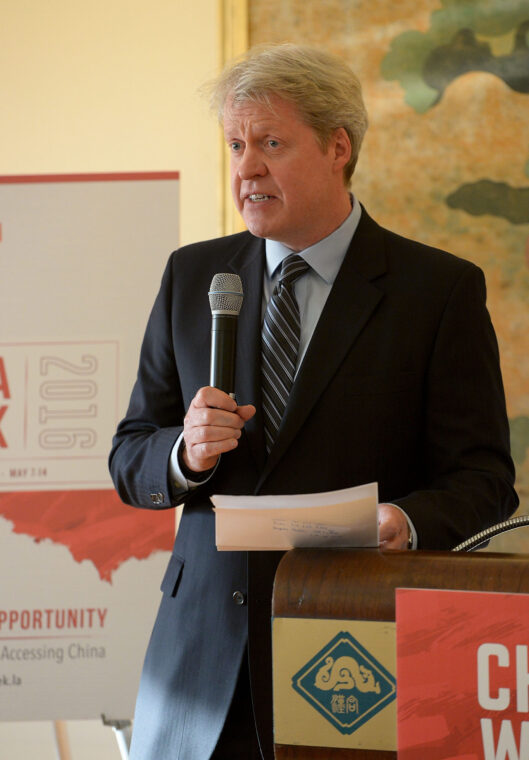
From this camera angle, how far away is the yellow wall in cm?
329

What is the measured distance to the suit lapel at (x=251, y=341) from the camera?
160cm

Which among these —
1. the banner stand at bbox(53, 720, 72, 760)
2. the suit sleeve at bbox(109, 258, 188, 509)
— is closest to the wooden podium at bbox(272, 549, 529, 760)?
the suit sleeve at bbox(109, 258, 188, 509)

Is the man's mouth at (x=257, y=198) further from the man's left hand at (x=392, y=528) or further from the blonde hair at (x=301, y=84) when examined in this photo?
the man's left hand at (x=392, y=528)

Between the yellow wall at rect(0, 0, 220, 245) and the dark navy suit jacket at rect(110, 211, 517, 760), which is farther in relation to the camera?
the yellow wall at rect(0, 0, 220, 245)

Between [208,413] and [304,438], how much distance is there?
0.95 ft

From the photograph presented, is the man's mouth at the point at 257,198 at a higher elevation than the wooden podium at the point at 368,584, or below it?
higher

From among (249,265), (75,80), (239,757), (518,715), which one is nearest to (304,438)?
(249,265)

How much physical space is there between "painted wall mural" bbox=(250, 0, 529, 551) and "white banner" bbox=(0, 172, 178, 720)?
0.81 meters

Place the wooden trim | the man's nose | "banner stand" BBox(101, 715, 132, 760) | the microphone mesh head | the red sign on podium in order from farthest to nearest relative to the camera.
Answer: the wooden trim, "banner stand" BBox(101, 715, 132, 760), the man's nose, the microphone mesh head, the red sign on podium

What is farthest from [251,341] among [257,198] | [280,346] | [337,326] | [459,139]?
[459,139]

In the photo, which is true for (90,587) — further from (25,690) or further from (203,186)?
(203,186)

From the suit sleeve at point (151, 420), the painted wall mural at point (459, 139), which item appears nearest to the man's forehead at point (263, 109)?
the suit sleeve at point (151, 420)

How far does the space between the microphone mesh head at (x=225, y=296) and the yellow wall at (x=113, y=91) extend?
1.81 m

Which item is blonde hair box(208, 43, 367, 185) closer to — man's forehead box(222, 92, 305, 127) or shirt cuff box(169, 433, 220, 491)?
man's forehead box(222, 92, 305, 127)
